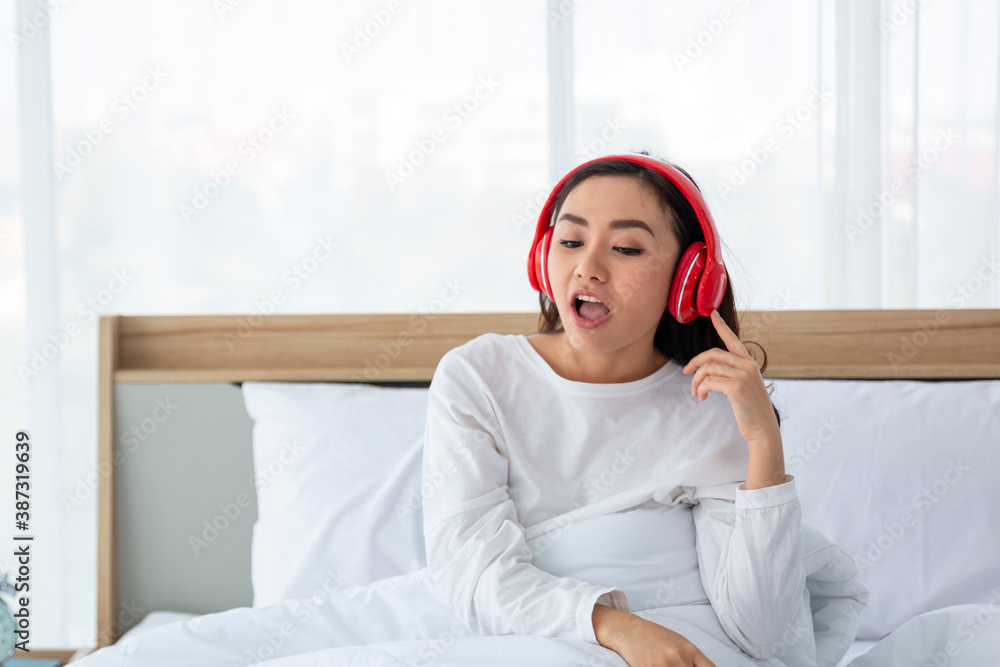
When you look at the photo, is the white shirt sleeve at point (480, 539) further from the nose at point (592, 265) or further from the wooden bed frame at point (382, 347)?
the wooden bed frame at point (382, 347)

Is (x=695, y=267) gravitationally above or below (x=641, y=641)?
above

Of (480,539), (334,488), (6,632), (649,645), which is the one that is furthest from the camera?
(334,488)

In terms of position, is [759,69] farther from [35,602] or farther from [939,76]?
[35,602]

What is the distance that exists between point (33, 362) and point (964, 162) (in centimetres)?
218

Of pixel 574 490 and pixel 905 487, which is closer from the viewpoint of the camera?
pixel 574 490

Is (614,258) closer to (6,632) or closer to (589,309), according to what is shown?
(589,309)

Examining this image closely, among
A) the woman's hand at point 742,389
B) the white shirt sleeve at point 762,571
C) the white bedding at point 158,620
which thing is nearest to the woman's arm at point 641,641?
the white shirt sleeve at point 762,571

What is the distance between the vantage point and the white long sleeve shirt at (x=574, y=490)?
1.01 m

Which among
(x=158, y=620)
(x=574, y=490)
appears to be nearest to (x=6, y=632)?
(x=158, y=620)

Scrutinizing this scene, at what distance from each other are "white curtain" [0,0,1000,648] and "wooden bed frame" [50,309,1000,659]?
Result: 0.09 m

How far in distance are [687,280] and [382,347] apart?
2.86 ft

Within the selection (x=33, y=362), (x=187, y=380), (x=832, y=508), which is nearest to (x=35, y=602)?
(x=33, y=362)

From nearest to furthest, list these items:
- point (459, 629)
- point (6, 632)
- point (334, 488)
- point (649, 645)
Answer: point (649, 645) → point (459, 629) → point (6, 632) → point (334, 488)

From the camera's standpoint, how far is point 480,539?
3.40 feet
